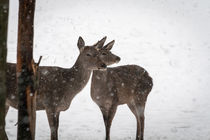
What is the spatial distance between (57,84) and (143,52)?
11.0 metres

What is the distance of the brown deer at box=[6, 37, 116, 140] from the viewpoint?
712cm

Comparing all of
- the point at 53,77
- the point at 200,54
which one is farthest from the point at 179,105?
the point at 200,54

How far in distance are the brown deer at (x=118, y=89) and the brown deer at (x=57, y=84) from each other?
0.35 meters

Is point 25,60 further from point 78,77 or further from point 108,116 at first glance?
point 108,116

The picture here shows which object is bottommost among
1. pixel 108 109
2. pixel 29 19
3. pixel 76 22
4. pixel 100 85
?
pixel 108 109

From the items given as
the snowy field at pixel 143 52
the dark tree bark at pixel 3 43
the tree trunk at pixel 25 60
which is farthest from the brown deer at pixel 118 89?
the dark tree bark at pixel 3 43

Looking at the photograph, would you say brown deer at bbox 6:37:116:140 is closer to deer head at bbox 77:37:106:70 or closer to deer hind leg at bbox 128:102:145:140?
deer head at bbox 77:37:106:70

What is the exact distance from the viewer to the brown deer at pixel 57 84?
23.4ft

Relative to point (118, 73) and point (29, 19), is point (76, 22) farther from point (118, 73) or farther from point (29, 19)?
point (29, 19)

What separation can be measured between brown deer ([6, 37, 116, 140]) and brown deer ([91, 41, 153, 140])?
354 mm

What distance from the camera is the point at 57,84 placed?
750 centimetres

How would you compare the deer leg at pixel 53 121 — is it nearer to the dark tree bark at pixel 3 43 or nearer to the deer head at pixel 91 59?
the deer head at pixel 91 59

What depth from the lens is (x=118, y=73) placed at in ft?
28.5

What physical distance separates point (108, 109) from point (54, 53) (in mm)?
9547
